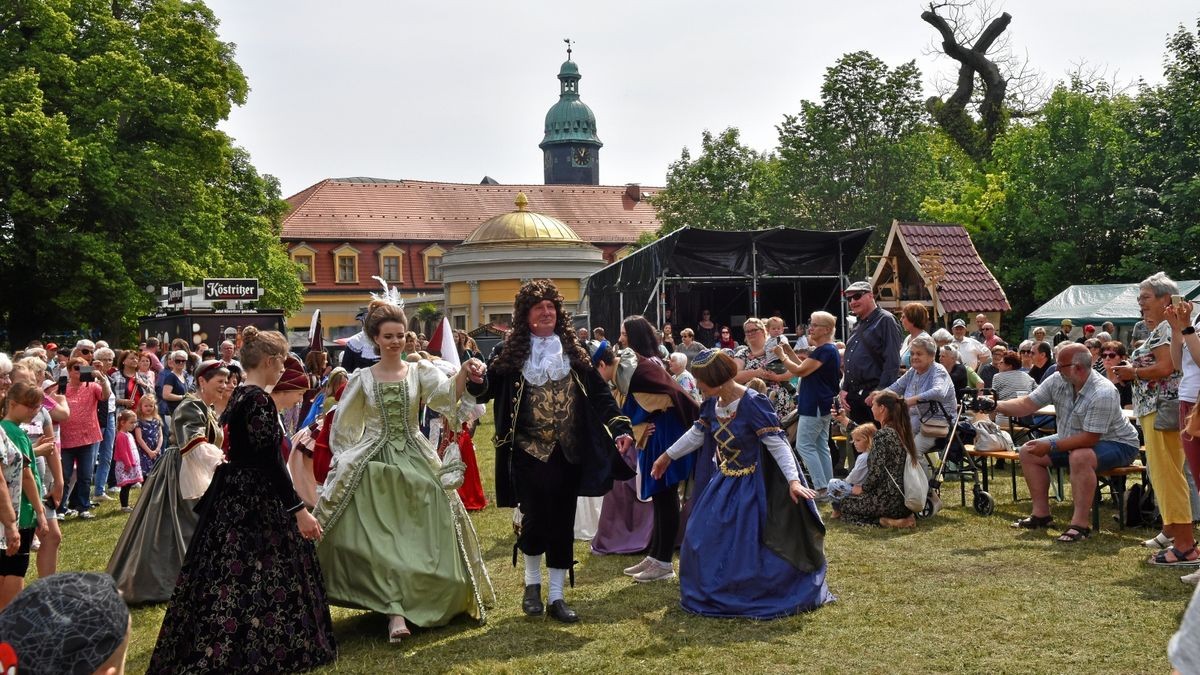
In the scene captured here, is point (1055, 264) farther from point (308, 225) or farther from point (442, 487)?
point (308, 225)

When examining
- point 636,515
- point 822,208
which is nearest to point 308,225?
point 822,208

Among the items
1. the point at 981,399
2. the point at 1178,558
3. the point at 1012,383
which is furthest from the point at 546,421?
the point at 1012,383

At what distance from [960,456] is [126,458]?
28.4 feet

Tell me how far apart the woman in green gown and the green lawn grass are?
0.76ft

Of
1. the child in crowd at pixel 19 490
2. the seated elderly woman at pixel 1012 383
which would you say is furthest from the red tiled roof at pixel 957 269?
the child in crowd at pixel 19 490

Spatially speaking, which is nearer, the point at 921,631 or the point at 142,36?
the point at 921,631

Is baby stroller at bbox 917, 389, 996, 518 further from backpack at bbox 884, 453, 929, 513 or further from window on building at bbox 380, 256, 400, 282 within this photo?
window on building at bbox 380, 256, 400, 282

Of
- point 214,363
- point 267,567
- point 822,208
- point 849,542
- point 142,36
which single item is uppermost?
point 142,36

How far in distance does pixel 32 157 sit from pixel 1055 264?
25866mm

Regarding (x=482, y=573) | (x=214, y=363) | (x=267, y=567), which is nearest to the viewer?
(x=267, y=567)

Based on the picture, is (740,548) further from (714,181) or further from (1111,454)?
(714,181)

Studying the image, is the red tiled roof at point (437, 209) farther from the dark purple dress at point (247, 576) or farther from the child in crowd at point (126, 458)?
the dark purple dress at point (247, 576)

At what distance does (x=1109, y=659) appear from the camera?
5250mm

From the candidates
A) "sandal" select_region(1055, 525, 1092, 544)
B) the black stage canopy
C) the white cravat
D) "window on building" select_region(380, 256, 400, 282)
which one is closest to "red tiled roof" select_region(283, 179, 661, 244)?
"window on building" select_region(380, 256, 400, 282)
